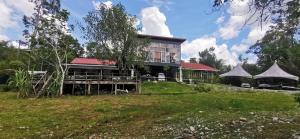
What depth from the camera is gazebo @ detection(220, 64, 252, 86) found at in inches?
1890

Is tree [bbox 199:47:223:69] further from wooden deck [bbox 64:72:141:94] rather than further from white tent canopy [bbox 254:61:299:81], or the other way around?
wooden deck [bbox 64:72:141:94]

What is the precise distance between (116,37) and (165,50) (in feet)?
37.5

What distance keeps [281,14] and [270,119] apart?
12.8 feet

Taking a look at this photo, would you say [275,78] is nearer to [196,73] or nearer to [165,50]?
[196,73]

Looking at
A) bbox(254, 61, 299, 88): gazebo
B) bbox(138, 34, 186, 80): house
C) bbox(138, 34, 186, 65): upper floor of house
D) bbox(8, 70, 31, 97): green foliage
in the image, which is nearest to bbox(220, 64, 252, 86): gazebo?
bbox(254, 61, 299, 88): gazebo

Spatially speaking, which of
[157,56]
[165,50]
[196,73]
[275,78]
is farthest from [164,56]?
[275,78]

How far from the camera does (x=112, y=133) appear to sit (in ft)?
37.8

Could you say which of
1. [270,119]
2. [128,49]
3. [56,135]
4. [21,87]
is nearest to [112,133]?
[56,135]

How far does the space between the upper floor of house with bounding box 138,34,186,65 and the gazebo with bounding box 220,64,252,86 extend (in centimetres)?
695

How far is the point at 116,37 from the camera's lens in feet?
126

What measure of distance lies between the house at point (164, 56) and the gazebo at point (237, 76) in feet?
22.1

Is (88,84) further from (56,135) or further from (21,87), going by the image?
(56,135)

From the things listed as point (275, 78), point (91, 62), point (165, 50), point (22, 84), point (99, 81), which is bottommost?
point (22, 84)

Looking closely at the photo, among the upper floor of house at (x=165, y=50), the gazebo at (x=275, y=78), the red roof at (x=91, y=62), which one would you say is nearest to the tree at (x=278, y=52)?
the gazebo at (x=275, y=78)
